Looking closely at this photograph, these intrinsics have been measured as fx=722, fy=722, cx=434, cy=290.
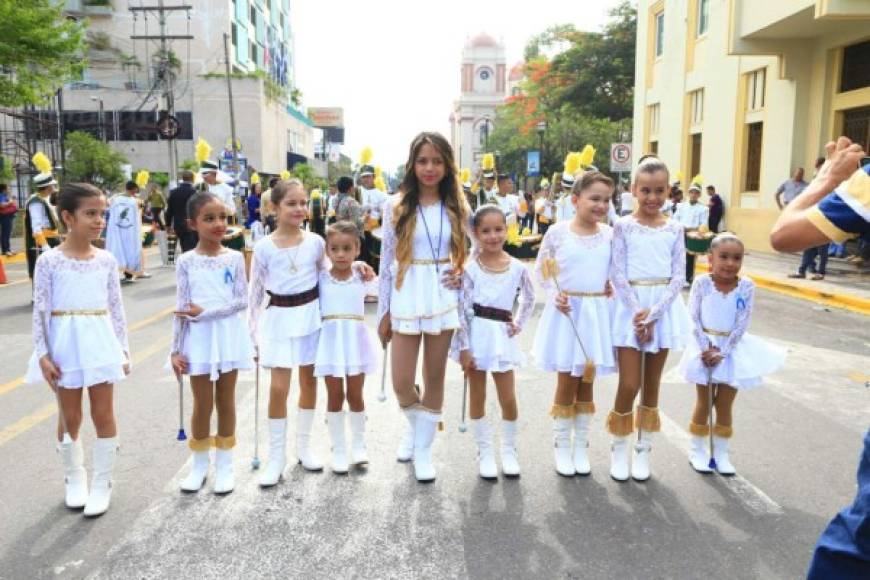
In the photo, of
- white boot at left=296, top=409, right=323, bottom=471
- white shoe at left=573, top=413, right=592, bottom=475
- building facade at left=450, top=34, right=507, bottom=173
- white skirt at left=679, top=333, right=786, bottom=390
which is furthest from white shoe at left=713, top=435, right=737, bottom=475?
building facade at left=450, top=34, right=507, bottom=173

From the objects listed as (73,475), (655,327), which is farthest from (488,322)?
(73,475)

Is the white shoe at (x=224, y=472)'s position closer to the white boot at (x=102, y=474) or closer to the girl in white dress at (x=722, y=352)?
the white boot at (x=102, y=474)

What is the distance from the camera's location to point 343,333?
430 cm

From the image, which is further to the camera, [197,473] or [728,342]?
[728,342]

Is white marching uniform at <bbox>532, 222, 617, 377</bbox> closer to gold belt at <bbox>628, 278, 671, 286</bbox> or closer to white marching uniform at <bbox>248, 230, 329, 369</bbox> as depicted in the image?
gold belt at <bbox>628, 278, 671, 286</bbox>

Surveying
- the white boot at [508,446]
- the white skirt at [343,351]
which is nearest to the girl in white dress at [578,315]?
the white boot at [508,446]

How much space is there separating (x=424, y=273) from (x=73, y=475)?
2149 millimetres

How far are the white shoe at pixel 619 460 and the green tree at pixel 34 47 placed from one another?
16059mm

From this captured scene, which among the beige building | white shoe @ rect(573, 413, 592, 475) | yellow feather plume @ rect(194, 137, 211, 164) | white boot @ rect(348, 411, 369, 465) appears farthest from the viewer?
the beige building

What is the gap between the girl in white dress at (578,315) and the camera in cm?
422

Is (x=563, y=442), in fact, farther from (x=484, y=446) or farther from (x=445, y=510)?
(x=445, y=510)

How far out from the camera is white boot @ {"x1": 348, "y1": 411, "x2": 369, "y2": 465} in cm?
439

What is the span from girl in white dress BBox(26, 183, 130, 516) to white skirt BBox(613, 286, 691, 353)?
2737 millimetres

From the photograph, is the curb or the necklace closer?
the necklace
